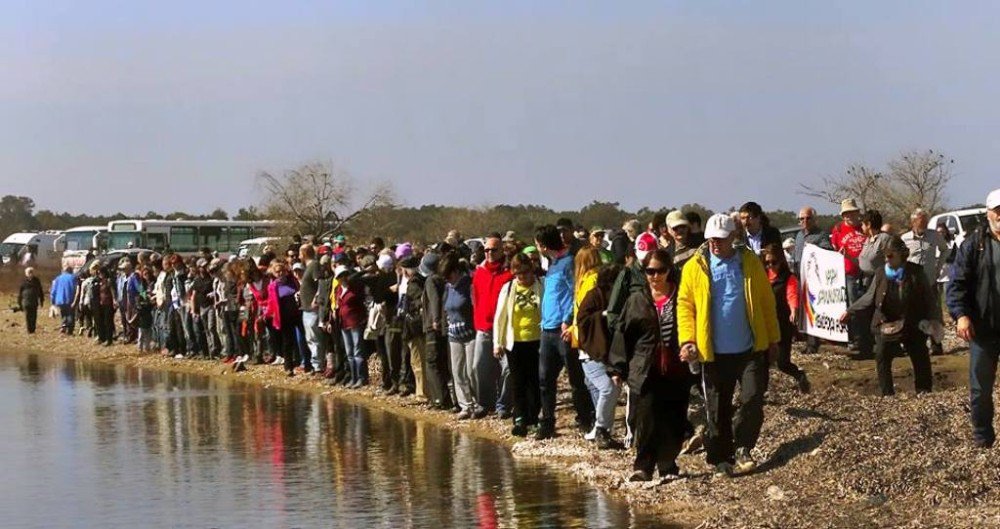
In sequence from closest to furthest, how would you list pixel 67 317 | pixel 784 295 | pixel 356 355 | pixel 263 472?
pixel 263 472
pixel 784 295
pixel 356 355
pixel 67 317

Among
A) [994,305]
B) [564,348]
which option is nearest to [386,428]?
[564,348]

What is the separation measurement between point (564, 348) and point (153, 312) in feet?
65.4

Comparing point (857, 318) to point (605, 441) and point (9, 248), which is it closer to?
point (605, 441)

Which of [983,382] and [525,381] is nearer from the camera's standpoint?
[983,382]

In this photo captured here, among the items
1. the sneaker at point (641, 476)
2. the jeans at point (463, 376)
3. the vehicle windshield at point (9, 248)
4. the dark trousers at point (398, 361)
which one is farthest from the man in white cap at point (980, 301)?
the vehicle windshield at point (9, 248)

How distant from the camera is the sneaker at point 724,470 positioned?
40.6 ft

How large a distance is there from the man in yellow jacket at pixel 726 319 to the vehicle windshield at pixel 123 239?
64.2 meters

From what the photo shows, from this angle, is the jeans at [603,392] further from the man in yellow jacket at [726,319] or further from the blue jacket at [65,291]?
the blue jacket at [65,291]

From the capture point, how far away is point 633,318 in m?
12.6

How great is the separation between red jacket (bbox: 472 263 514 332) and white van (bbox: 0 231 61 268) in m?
63.8

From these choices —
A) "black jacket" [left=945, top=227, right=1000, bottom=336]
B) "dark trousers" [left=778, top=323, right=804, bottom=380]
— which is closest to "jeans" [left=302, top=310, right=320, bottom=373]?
"dark trousers" [left=778, top=323, right=804, bottom=380]

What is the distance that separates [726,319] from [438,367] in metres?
7.55

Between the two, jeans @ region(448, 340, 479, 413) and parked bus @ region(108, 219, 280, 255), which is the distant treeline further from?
jeans @ region(448, 340, 479, 413)

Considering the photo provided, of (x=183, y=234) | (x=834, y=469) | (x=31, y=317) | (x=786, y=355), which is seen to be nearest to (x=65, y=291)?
(x=31, y=317)
